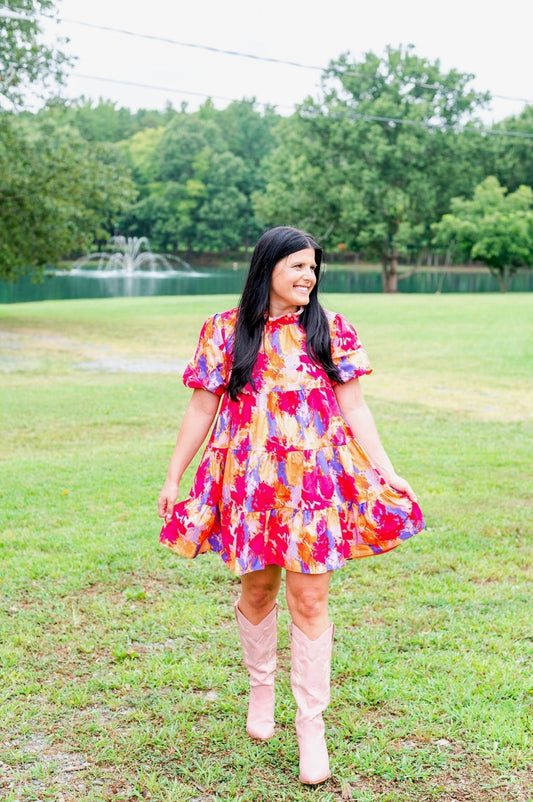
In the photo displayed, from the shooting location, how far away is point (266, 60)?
18312 millimetres

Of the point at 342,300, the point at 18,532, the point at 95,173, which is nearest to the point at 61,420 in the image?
the point at 18,532

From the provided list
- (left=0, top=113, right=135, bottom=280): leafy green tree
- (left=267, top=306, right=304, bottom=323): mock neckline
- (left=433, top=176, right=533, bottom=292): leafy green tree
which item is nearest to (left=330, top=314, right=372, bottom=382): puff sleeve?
(left=267, top=306, right=304, bottom=323): mock neckline

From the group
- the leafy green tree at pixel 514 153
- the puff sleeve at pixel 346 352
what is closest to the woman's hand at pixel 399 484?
the puff sleeve at pixel 346 352

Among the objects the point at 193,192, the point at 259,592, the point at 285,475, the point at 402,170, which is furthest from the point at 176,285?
the point at 285,475

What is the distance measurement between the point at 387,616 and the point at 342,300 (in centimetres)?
2360

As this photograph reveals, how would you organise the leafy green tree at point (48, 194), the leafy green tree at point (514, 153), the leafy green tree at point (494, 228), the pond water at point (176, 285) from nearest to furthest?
the leafy green tree at point (48, 194) → the pond water at point (176, 285) → the leafy green tree at point (494, 228) → the leafy green tree at point (514, 153)

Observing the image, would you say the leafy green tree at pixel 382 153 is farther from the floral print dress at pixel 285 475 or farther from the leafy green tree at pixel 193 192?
the floral print dress at pixel 285 475

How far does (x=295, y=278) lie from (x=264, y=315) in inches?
5.7

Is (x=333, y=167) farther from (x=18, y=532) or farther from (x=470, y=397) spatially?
(x=18, y=532)

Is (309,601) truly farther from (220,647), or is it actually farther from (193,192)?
(193,192)

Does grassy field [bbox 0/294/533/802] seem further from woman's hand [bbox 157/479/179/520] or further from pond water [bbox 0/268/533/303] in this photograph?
pond water [bbox 0/268/533/303]

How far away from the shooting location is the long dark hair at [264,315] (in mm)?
2482

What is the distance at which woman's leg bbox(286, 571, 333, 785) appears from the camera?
2422mm

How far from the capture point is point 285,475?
2414 mm
